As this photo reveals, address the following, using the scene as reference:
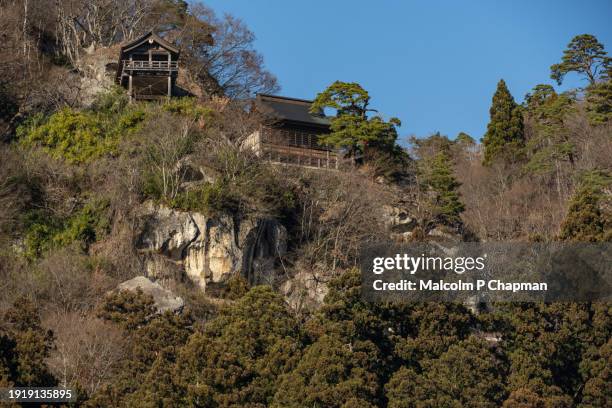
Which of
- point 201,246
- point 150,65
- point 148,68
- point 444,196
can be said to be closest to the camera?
point 201,246

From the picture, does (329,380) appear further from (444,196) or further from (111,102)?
(111,102)

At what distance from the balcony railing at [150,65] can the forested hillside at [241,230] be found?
1038 millimetres

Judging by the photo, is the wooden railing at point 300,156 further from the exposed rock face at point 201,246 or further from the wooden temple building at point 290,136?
the exposed rock face at point 201,246

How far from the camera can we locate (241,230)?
1395 inches

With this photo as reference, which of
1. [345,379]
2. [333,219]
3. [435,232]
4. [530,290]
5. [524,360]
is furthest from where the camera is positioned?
[435,232]

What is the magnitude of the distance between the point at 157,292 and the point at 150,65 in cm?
1369

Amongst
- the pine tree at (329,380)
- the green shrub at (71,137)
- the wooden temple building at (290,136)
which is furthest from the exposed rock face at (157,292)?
the wooden temple building at (290,136)

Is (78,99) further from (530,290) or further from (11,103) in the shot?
(530,290)

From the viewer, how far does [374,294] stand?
29781 millimetres

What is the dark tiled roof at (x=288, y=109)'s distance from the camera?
41562mm

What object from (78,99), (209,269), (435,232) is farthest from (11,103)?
(435,232)

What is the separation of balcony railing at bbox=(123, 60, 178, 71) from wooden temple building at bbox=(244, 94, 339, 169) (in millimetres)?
3477

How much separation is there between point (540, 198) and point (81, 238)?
18007 millimetres

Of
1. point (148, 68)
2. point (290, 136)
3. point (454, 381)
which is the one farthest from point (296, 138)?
point (454, 381)
